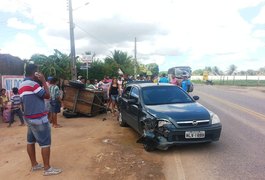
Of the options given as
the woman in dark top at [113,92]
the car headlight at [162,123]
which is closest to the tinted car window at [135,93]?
the car headlight at [162,123]

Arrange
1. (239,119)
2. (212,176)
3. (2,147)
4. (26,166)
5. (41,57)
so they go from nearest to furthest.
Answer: (212,176) < (26,166) < (2,147) < (239,119) < (41,57)

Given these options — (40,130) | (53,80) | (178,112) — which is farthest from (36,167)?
(53,80)

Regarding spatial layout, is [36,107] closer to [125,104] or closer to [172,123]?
[172,123]

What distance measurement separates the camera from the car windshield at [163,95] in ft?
29.7

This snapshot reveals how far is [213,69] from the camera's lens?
143375 millimetres

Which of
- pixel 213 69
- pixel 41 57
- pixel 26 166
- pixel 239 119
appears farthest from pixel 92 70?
pixel 213 69

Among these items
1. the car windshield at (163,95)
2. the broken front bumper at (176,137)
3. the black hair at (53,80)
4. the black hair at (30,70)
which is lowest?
the broken front bumper at (176,137)

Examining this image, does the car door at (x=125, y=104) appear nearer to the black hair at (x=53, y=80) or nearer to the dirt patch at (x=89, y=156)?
the dirt patch at (x=89, y=156)

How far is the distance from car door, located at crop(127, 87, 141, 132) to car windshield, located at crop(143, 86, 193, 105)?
0.27 m

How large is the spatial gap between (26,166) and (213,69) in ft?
464

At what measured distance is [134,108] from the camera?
947 cm

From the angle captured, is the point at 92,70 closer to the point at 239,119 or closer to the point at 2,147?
the point at 239,119

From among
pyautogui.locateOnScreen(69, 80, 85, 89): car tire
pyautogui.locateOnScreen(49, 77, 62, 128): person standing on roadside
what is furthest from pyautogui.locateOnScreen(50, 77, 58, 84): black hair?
pyautogui.locateOnScreen(69, 80, 85, 89): car tire

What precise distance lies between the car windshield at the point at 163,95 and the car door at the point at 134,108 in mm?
266
